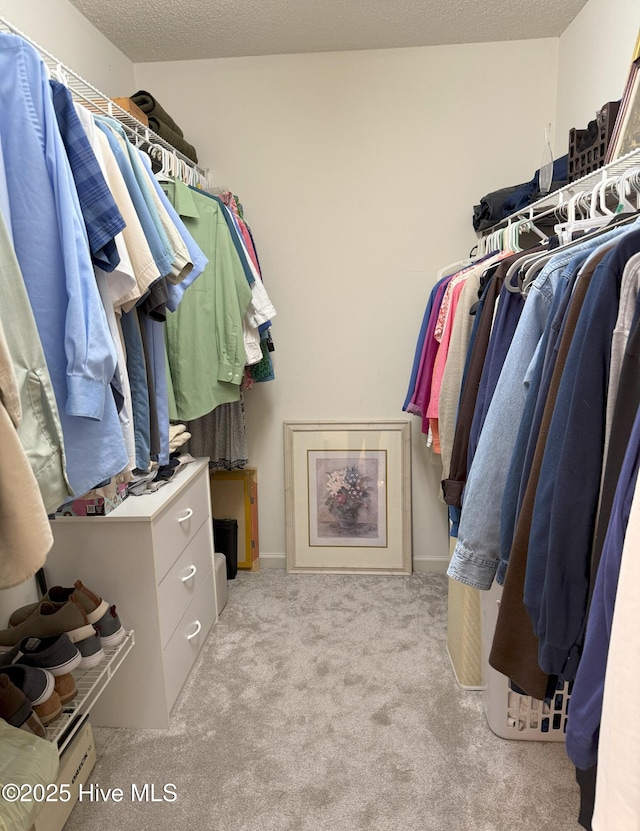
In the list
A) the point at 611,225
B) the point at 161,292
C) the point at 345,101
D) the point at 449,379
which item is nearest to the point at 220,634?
the point at 449,379

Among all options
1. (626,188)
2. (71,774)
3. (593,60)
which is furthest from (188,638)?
(593,60)

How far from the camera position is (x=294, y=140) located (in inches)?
105

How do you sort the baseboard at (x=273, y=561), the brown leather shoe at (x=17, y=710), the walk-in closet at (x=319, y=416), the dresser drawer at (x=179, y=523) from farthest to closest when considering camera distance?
the baseboard at (x=273, y=561), the dresser drawer at (x=179, y=523), the brown leather shoe at (x=17, y=710), the walk-in closet at (x=319, y=416)

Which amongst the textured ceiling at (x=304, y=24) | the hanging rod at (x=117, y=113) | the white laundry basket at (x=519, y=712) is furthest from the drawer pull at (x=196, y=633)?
the textured ceiling at (x=304, y=24)

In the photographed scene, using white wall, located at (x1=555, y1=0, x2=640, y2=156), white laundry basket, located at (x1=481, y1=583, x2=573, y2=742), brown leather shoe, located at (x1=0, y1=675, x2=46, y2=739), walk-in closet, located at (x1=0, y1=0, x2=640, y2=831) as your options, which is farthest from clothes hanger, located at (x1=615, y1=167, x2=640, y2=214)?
brown leather shoe, located at (x1=0, y1=675, x2=46, y2=739)

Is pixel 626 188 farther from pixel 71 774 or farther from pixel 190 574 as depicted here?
pixel 71 774

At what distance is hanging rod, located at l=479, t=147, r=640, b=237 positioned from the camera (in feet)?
4.21

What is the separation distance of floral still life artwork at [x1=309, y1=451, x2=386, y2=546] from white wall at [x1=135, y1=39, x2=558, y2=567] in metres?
0.22

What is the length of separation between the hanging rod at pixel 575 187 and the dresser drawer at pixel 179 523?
1.55 meters

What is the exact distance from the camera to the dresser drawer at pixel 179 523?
1.79m

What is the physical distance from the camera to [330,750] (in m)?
1.69

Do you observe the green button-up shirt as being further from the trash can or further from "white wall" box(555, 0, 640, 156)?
"white wall" box(555, 0, 640, 156)

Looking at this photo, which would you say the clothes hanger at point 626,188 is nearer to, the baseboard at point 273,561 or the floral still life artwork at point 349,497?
the floral still life artwork at point 349,497

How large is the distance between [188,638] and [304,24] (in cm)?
254
